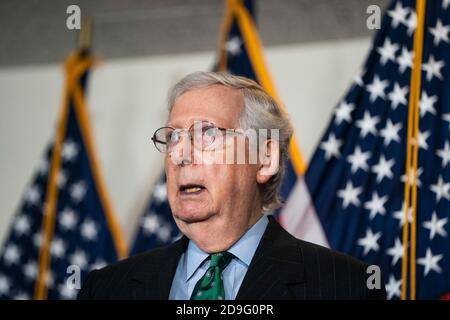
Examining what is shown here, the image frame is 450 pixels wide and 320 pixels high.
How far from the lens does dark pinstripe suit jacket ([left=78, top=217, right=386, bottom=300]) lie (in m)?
1.52

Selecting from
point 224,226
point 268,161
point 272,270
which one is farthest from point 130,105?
point 272,270

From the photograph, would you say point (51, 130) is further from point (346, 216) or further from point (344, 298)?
point (344, 298)

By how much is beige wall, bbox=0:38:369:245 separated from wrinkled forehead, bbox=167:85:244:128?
2.15 m

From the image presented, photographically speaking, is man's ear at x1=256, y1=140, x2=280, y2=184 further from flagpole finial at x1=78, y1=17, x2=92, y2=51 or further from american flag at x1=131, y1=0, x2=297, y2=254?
flagpole finial at x1=78, y1=17, x2=92, y2=51

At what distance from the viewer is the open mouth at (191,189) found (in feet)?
5.28

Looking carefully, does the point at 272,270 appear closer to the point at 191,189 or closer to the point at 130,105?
the point at 191,189

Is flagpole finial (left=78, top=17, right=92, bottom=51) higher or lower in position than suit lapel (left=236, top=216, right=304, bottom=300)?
higher

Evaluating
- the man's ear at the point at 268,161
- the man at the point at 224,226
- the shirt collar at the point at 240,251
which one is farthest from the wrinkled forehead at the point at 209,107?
the shirt collar at the point at 240,251

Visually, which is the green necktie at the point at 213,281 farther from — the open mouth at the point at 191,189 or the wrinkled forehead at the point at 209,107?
the wrinkled forehead at the point at 209,107

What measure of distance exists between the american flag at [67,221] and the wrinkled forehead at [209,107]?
6.98 ft

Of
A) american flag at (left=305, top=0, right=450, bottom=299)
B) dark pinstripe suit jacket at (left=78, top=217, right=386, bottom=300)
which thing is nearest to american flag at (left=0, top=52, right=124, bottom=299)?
american flag at (left=305, top=0, right=450, bottom=299)

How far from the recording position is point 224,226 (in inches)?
64.1

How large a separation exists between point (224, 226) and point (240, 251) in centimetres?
7

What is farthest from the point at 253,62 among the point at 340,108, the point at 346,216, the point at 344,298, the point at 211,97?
the point at 344,298
